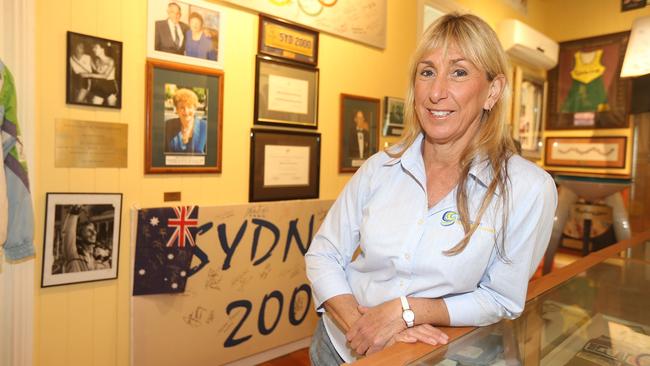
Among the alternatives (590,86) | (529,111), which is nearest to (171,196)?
(529,111)

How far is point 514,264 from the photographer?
3.43 feet

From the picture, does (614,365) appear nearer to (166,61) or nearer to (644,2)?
(166,61)

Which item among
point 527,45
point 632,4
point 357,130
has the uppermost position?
point 632,4

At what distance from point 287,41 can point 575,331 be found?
2.07 metres

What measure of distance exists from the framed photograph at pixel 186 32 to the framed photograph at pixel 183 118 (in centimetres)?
5

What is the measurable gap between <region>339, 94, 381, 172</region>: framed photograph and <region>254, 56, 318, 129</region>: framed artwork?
28 centimetres

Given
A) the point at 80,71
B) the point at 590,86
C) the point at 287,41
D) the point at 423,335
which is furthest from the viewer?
the point at 590,86

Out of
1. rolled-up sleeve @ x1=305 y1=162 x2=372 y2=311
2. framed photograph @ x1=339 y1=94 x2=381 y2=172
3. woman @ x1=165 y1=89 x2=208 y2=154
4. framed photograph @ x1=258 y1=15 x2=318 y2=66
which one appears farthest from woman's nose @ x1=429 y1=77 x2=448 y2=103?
framed photograph @ x1=339 y1=94 x2=381 y2=172

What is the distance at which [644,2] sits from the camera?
178 inches

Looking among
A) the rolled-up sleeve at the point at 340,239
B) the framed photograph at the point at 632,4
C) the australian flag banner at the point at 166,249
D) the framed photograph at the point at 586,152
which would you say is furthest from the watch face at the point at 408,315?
the framed photograph at the point at 632,4

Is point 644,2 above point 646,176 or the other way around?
above

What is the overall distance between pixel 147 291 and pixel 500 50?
1.86m

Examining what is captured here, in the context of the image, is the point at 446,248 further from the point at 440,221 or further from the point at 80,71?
the point at 80,71

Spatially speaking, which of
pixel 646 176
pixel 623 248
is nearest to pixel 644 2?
pixel 646 176
